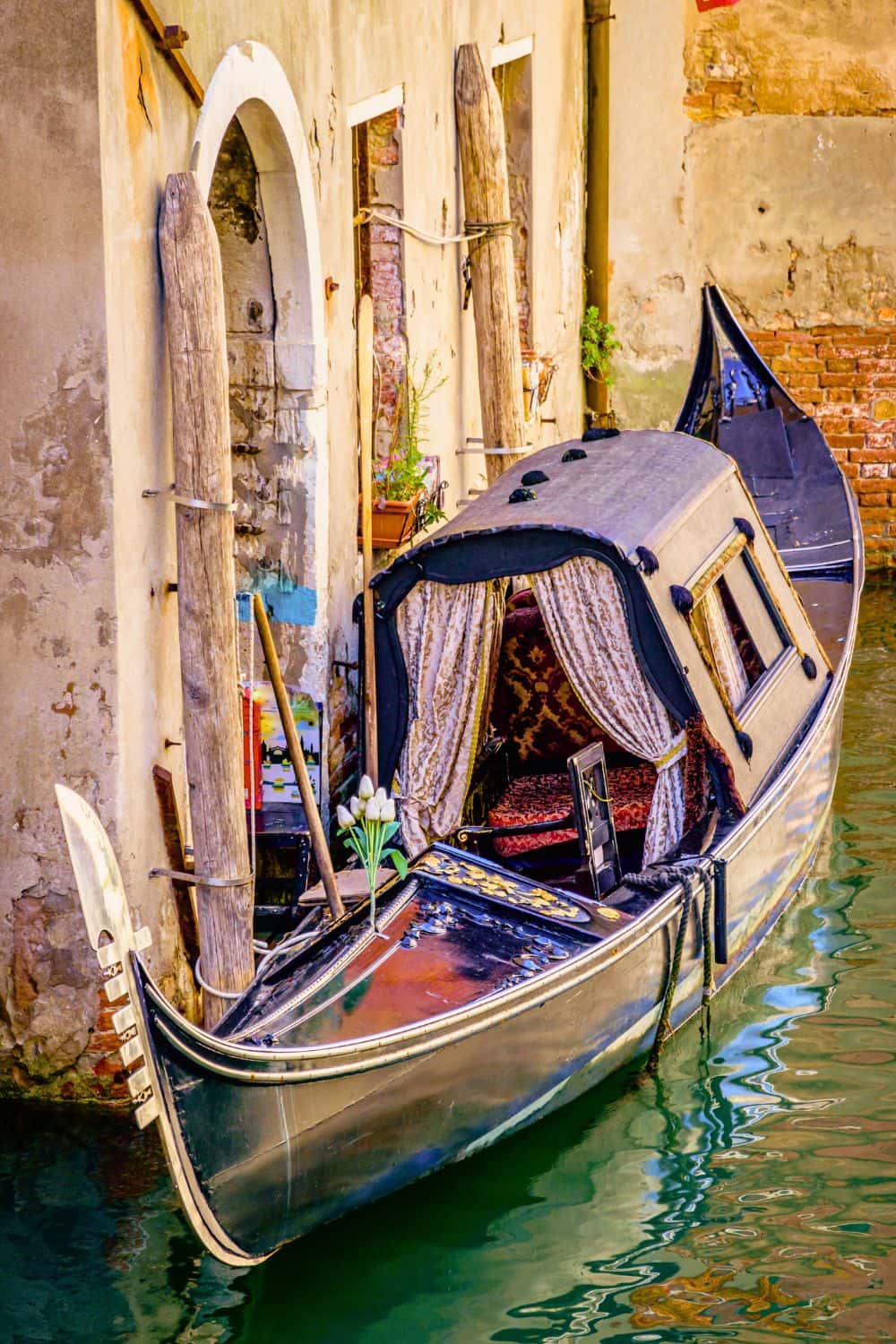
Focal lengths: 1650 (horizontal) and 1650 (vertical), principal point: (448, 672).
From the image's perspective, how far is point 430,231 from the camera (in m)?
6.64

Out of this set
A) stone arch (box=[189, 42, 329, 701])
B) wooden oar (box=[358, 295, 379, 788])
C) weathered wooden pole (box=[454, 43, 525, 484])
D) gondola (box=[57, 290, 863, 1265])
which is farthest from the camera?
weathered wooden pole (box=[454, 43, 525, 484])

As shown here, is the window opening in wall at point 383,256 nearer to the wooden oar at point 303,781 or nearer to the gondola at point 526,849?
the gondola at point 526,849

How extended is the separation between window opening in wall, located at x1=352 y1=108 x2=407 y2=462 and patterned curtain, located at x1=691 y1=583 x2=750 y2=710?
1.63m

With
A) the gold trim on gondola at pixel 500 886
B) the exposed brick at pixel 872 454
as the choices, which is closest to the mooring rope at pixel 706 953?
the gold trim on gondola at pixel 500 886

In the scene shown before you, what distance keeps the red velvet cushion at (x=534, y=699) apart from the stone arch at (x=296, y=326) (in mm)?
771

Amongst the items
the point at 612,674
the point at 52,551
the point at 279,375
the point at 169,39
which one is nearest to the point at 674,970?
the point at 612,674

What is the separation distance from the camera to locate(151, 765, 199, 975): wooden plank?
4102 millimetres

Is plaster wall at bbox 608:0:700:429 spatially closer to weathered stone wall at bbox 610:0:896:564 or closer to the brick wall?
weathered stone wall at bbox 610:0:896:564

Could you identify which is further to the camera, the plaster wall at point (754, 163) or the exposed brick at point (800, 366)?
the exposed brick at point (800, 366)

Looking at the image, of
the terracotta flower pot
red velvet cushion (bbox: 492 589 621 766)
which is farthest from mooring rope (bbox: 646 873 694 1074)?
the terracotta flower pot

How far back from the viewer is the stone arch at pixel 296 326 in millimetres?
4727

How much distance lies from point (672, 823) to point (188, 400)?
1897 millimetres

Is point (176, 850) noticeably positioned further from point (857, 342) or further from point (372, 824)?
point (857, 342)

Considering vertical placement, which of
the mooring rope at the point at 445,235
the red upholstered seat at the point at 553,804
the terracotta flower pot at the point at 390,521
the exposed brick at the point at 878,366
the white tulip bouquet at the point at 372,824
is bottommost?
the red upholstered seat at the point at 553,804
